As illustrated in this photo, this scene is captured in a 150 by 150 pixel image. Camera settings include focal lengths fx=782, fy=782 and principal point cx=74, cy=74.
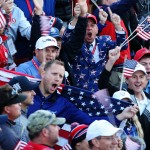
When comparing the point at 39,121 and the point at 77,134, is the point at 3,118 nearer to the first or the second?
the point at 39,121

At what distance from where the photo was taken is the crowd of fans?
8539 mm

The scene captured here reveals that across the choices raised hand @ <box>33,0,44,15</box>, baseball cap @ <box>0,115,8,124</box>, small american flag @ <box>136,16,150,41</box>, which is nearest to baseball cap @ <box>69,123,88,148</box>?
baseball cap @ <box>0,115,8,124</box>

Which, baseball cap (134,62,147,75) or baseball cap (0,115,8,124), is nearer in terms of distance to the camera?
baseball cap (0,115,8,124)

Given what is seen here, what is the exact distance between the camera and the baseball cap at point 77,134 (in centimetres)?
895

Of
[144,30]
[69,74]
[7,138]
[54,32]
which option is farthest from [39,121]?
[144,30]

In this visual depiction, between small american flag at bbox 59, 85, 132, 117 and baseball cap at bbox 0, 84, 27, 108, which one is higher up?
baseball cap at bbox 0, 84, 27, 108

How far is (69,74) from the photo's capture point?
11219 millimetres

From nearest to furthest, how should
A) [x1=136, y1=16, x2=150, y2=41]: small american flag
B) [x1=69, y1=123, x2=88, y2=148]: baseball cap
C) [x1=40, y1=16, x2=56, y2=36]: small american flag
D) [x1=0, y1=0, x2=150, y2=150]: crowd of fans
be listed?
[x1=0, y1=0, x2=150, y2=150]: crowd of fans, [x1=69, y1=123, x2=88, y2=148]: baseball cap, [x1=40, y1=16, x2=56, y2=36]: small american flag, [x1=136, y1=16, x2=150, y2=41]: small american flag

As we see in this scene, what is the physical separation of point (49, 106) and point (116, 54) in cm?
211

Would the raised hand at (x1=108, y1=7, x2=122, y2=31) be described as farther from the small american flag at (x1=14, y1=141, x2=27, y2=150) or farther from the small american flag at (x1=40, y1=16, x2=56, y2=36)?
the small american flag at (x1=14, y1=141, x2=27, y2=150)

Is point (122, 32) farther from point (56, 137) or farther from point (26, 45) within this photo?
point (56, 137)

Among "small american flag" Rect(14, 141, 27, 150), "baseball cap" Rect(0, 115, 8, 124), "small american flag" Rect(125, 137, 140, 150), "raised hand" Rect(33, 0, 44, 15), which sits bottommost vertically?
"small american flag" Rect(125, 137, 140, 150)

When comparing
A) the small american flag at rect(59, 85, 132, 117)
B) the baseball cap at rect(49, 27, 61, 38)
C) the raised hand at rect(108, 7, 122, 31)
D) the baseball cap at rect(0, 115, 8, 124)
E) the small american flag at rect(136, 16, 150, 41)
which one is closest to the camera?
the baseball cap at rect(0, 115, 8, 124)

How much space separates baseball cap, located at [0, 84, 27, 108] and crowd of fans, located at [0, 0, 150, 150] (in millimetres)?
11
